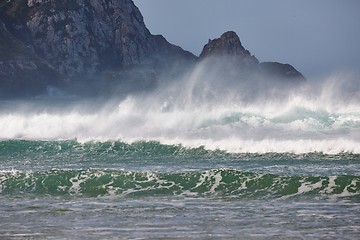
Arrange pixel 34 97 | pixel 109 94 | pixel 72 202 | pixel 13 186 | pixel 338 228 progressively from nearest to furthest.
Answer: pixel 338 228 < pixel 72 202 < pixel 13 186 < pixel 34 97 < pixel 109 94

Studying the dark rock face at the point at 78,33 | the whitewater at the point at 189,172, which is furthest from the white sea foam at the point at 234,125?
the dark rock face at the point at 78,33

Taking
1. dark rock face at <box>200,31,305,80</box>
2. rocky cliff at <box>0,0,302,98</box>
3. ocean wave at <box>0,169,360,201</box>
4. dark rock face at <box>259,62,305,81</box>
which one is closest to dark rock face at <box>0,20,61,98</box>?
rocky cliff at <box>0,0,302,98</box>

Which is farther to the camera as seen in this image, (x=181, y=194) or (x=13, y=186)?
(x=13, y=186)

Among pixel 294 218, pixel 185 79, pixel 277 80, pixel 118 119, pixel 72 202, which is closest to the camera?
pixel 294 218

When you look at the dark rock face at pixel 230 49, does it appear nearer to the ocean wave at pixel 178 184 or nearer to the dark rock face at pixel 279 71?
the dark rock face at pixel 279 71

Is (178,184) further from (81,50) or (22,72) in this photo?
(81,50)

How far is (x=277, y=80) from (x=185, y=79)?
2378 centimetres

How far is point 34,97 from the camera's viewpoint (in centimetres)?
14475

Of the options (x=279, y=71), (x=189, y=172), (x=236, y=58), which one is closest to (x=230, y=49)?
(x=236, y=58)

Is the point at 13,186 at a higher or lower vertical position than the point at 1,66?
lower

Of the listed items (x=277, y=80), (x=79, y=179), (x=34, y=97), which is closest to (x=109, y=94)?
(x=34, y=97)

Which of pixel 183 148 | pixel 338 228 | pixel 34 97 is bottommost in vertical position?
pixel 338 228

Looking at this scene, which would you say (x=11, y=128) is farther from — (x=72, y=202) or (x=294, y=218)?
(x=294, y=218)

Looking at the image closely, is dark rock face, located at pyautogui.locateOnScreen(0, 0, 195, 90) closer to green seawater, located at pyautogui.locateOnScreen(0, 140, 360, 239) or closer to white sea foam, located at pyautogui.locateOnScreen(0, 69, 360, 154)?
white sea foam, located at pyautogui.locateOnScreen(0, 69, 360, 154)
